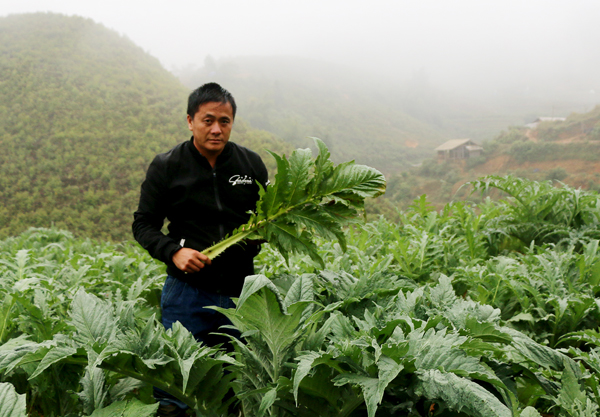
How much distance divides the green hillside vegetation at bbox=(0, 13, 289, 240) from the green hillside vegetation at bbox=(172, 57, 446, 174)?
41.7ft

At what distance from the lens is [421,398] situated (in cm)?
144

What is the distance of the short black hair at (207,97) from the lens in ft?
6.77

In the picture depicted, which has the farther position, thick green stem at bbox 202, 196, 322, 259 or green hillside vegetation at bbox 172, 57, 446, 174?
green hillside vegetation at bbox 172, 57, 446, 174

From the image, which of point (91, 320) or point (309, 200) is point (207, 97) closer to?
point (309, 200)

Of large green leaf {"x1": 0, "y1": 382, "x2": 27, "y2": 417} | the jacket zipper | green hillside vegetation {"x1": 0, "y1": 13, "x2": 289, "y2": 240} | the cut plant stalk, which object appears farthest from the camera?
green hillside vegetation {"x1": 0, "y1": 13, "x2": 289, "y2": 240}

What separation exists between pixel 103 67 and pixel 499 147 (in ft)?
132

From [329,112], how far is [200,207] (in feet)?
197

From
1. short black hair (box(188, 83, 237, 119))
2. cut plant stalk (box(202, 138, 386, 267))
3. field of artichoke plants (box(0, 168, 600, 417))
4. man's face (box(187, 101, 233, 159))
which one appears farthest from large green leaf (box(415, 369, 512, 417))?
short black hair (box(188, 83, 237, 119))

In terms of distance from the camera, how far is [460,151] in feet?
90.0

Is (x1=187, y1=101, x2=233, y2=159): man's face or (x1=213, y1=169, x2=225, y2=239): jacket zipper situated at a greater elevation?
(x1=187, y1=101, x2=233, y2=159): man's face

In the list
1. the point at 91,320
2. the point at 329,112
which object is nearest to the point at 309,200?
the point at 91,320

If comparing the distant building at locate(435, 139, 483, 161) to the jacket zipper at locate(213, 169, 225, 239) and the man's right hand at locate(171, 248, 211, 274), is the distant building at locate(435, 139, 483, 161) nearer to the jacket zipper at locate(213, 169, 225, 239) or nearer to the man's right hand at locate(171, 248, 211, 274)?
the jacket zipper at locate(213, 169, 225, 239)

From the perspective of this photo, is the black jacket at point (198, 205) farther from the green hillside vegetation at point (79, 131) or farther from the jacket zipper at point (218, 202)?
the green hillside vegetation at point (79, 131)

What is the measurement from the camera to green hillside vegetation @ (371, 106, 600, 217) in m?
19.0
